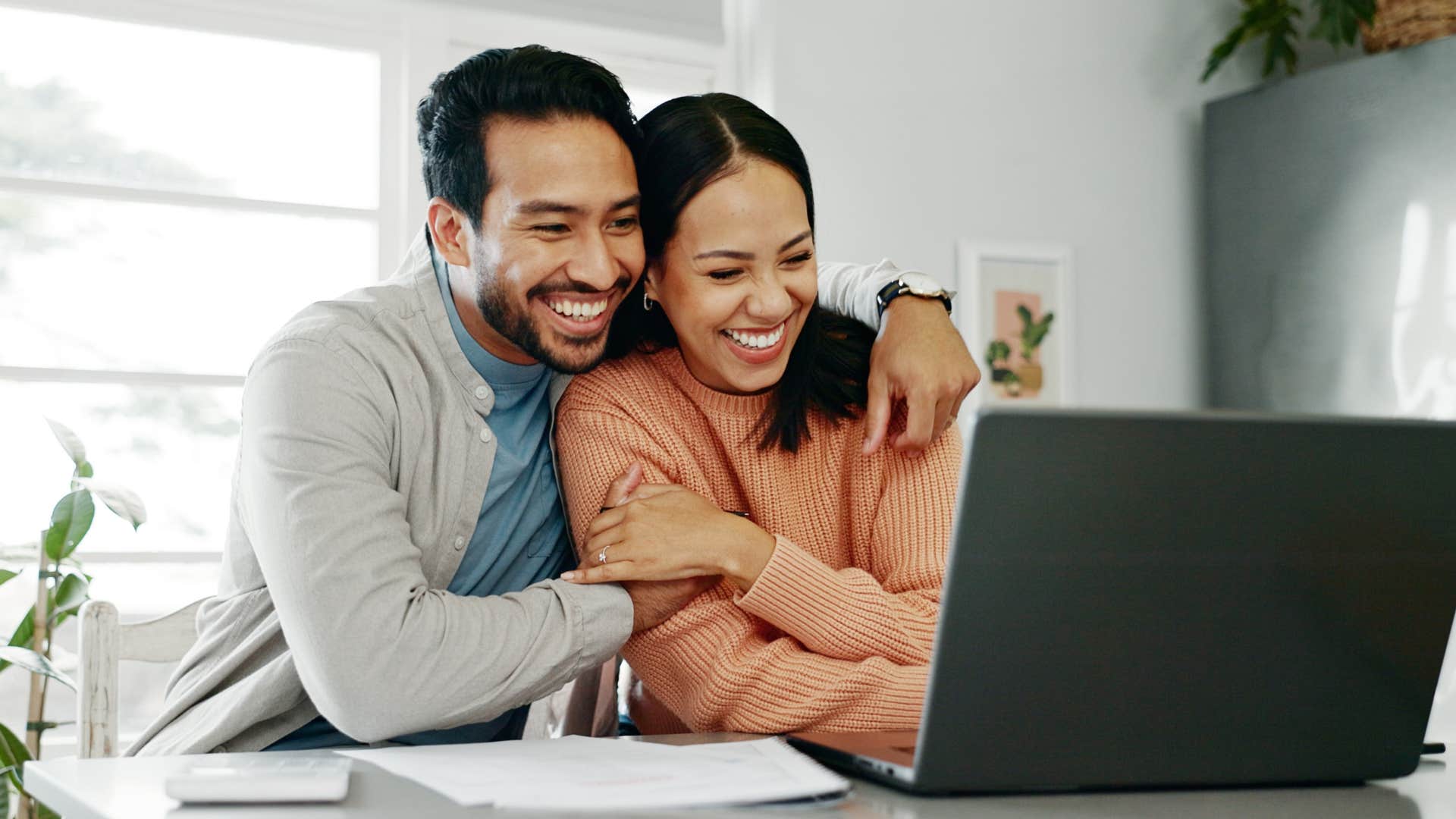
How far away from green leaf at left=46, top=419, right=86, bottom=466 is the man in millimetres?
1086

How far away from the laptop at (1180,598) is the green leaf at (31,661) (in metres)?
1.77

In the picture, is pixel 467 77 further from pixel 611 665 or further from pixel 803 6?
pixel 803 6

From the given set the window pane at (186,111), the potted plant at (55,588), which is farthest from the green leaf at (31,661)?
the window pane at (186,111)

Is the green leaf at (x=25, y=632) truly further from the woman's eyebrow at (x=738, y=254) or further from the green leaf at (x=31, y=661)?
the woman's eyebrow at (x=738, y=254)

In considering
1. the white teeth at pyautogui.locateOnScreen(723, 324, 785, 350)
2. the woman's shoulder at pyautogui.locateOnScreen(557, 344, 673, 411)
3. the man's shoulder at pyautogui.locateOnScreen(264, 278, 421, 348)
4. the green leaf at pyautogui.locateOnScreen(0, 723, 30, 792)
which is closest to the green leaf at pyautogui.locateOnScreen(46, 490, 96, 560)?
the green leaf at pyautogui.locateOnScreen(0, 723, 30, 792)

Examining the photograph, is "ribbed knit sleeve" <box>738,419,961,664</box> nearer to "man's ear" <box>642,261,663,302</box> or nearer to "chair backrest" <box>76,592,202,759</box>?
"man's ear" <box>642,261,663,302</box>

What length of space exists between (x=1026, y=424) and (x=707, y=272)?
0.76 meters

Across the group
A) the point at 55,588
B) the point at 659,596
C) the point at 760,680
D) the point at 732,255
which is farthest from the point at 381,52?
the point at 760,680

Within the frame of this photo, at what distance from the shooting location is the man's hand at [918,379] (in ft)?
4.83

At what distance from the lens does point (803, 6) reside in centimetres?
329

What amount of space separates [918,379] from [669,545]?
0.37m

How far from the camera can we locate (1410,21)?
3.11m

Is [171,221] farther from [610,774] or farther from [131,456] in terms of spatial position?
[610,774]

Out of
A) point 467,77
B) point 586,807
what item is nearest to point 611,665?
point 467,77
